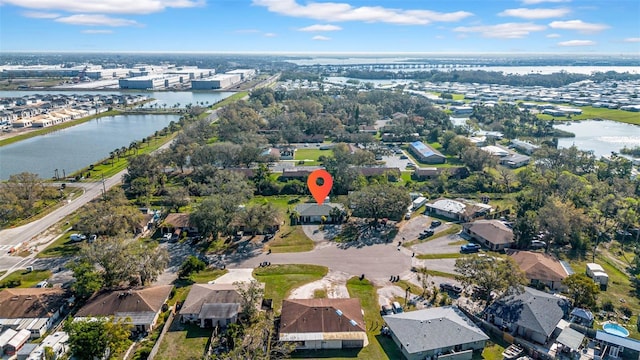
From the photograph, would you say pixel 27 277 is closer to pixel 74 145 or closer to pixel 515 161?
pixel 74 145

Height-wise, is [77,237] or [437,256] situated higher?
[77,237]

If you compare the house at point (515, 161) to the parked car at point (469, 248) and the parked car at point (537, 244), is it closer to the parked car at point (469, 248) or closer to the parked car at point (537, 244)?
the parked car at point (537, 244)

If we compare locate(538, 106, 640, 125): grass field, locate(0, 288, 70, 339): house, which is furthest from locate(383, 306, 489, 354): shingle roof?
locate(538, 106, 640, 125): grass field

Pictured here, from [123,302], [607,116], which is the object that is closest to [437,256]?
[123,302]

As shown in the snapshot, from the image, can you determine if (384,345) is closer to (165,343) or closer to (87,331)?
(165,343)

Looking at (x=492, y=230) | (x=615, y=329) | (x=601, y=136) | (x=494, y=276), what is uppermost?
(x=601, y=136)

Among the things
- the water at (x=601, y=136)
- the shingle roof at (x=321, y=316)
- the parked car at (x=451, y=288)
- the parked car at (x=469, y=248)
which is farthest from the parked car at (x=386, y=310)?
the water at (x=601, y=136)

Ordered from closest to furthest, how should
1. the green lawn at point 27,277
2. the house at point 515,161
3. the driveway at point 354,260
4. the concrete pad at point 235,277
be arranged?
the green lawn at point 27,277
the concrete pad at point 235,277
the driveway at point 354,260
the house at point 515,161
